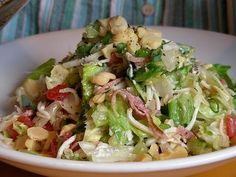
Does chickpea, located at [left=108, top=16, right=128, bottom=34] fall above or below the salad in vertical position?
above

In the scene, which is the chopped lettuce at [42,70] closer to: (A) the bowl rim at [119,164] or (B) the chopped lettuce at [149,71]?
(B) the chopped lettuce at [149,71]

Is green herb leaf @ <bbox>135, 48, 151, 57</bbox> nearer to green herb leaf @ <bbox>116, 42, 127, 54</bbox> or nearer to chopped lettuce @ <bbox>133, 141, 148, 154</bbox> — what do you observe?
green herb leaf @ <bbox>116, 42, 127, 54</bbox>

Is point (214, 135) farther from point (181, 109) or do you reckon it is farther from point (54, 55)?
point (54, 55)

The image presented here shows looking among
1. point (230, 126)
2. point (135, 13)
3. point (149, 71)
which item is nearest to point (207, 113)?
point (230, 126)

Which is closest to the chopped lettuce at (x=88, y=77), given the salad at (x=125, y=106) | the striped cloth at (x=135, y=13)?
the salad at (x=125, y=106)

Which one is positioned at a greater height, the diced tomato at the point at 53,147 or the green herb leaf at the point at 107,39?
the green herb leaf at the point at 107,39

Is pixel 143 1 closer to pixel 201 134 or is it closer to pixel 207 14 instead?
pixel 207 14

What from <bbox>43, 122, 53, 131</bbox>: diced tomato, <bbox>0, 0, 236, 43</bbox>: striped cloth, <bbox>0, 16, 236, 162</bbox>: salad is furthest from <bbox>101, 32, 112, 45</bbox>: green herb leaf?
<bbox>0, 0, 236, 43</bbox>: striped cloth

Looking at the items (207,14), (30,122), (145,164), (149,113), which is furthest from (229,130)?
(207,14)
